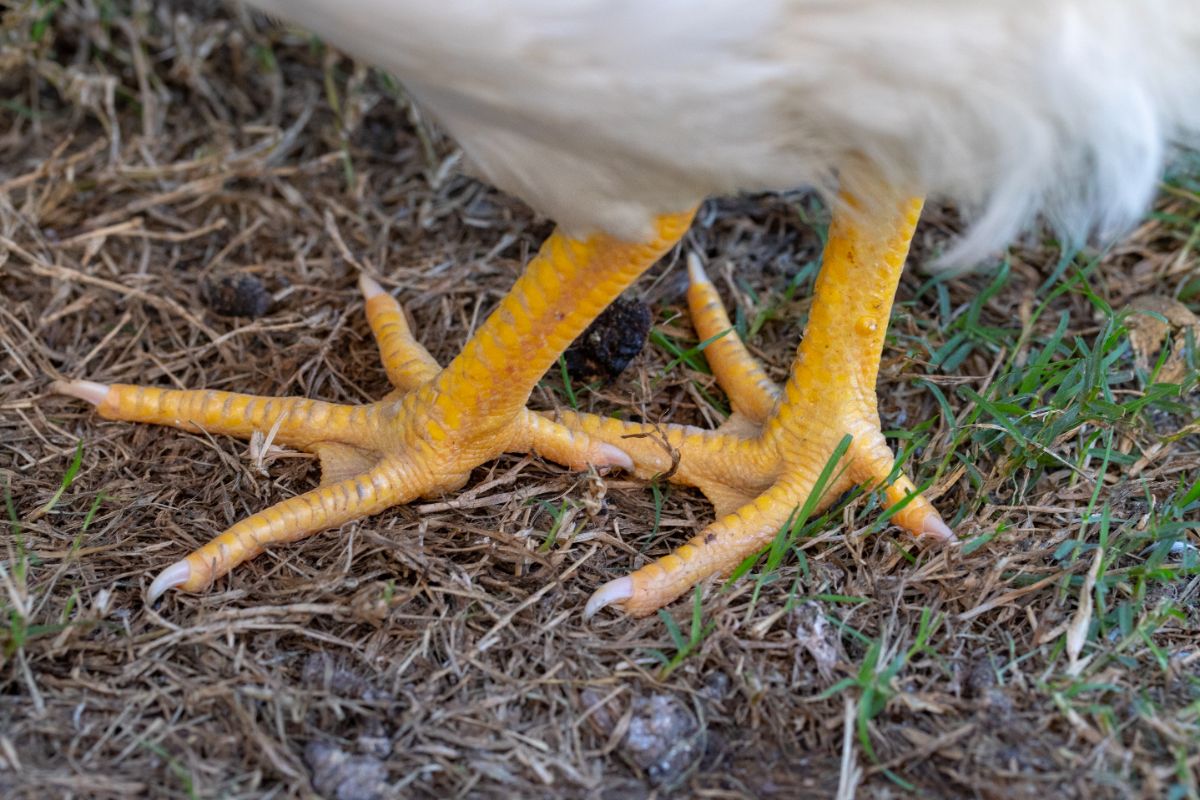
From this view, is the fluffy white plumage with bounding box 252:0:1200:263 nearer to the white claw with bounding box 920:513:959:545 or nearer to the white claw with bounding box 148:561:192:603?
the white claw with bounding box 920:513:959:545

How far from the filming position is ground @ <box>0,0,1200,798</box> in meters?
1.79

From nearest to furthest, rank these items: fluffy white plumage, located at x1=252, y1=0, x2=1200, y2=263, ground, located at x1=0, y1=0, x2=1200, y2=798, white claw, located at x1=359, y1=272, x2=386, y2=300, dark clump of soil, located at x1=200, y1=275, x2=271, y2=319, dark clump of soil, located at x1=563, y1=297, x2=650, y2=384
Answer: fluffy white plumage, located at x1=252, y1=0, x2=1200, y2=263 → ground, located at x1=0, y1=0, x2=1200, y2=798 → dark clump of soil, located at x1=563, y1=297, x2=650, y2=384 → white claw, located at x1=359, y1=272, x2=386, y2=300 → dark clump of soil, located at x1=200, y1=275, x2=271, y2=319

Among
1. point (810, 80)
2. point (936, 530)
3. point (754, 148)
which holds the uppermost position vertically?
point (810, 80)

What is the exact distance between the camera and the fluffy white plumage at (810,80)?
150 centimetres

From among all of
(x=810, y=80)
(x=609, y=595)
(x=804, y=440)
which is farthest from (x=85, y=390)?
(x=810, y=80)

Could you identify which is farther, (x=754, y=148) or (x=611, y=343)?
(x=611, y=343)

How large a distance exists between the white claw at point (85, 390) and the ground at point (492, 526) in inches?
2.1

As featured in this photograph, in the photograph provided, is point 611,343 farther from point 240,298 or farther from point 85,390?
point 85,390

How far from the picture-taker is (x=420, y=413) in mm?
2229

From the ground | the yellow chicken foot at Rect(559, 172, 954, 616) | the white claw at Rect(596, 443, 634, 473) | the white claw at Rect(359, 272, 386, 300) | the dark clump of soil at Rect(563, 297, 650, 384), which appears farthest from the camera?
the white claw at Rect(359, 272, 386, 300)

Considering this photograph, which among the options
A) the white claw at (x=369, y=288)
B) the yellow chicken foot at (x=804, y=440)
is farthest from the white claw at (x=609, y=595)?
the white claw at (x=369, y=288)

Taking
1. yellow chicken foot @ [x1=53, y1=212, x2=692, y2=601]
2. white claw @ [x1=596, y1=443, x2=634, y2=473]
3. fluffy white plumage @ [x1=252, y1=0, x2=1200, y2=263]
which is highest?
fluffy white plumage @ [x1=252, y1=0, x2=1200, y2=263]

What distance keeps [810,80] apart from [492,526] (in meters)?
1.09

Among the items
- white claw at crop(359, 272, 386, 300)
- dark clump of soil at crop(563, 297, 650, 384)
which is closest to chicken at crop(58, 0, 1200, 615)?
dark clump of soil at crop(563, 297, 650, 384)
